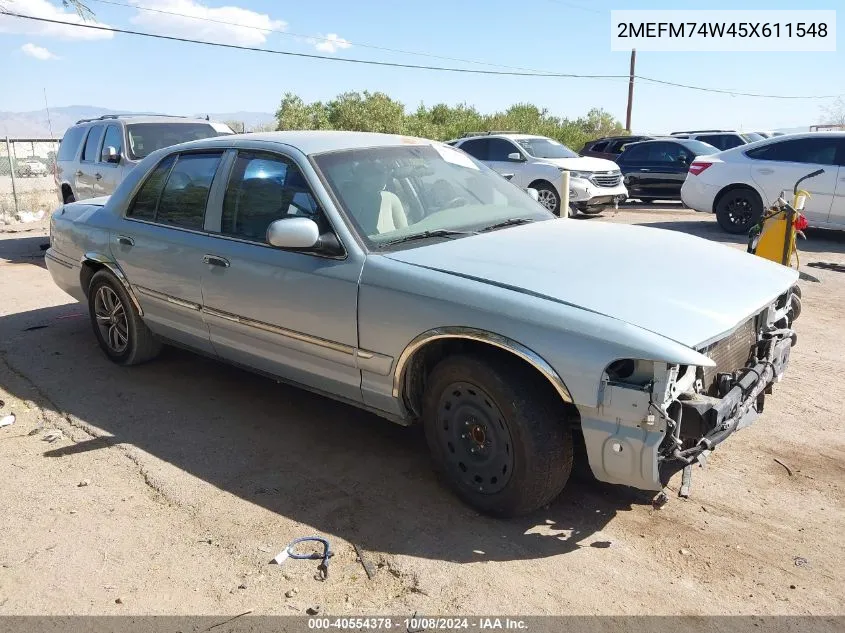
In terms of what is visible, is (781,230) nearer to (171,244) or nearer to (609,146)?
(171,244)

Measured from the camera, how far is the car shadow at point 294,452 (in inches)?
133

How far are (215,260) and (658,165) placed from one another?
14.5m

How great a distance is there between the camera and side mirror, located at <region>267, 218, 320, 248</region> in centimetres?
370

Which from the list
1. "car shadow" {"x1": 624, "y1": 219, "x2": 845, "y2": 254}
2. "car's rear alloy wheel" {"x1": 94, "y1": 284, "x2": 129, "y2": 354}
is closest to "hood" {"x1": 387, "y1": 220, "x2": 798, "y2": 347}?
"car's rear alloy wheel" {"x1": 94, "y1": 284, "x2": 129, "y2": 354}

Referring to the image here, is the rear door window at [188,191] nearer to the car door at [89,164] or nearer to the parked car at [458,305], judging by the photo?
the parked car at [458,305]

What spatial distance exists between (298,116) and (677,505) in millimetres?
36935

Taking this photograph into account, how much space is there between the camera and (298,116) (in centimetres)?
3788

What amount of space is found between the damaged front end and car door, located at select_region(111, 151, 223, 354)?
272cm

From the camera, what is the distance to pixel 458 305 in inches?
130

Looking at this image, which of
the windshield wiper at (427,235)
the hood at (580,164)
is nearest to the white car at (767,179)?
the hood at (580,164)

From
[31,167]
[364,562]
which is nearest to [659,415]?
[364,562]

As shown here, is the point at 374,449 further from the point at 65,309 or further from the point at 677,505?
the point at 65,309

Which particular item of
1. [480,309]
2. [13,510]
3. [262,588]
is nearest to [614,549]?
[480,309]

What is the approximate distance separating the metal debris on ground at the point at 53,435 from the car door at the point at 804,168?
9756 millimetres
